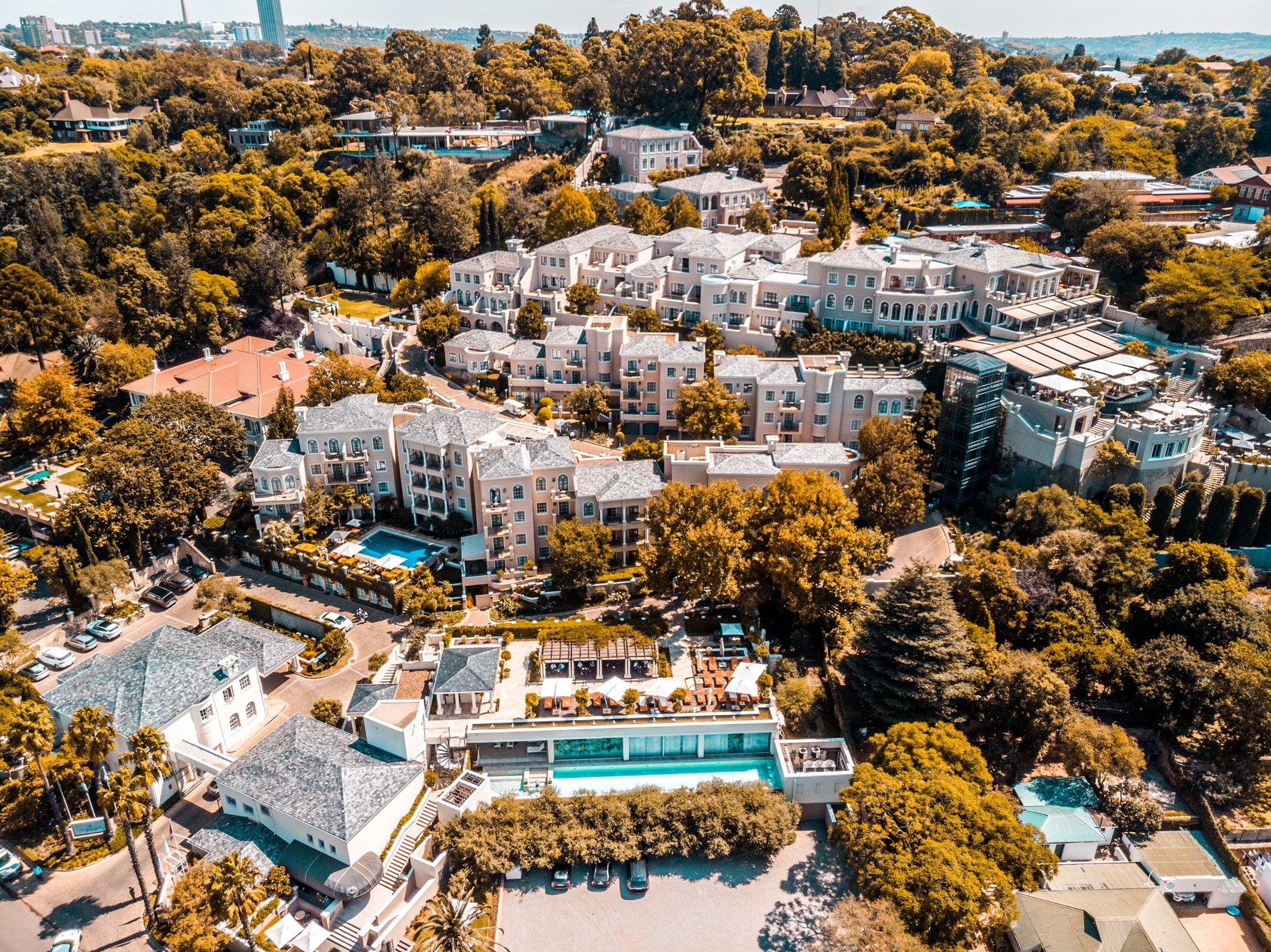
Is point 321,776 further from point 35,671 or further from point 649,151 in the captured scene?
point 649,151

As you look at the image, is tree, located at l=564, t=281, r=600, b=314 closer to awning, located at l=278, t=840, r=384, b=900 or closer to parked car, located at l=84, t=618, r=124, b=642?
parked car, located at l=84, t=618, r=124, b=642

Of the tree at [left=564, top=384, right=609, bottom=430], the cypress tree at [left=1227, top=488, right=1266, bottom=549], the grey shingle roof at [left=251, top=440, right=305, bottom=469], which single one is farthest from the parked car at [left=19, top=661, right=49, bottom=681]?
the cypress tree at [left=1227, top=488, right=1266, bottom=549]

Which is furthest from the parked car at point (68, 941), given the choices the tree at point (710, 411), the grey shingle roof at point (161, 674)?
the tree at point (710, 411)

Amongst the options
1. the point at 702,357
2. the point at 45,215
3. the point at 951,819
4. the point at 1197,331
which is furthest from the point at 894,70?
the point at 951,819

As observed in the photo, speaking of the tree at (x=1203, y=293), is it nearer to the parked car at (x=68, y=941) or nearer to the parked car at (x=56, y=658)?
the parked car at (x=68, y=941)

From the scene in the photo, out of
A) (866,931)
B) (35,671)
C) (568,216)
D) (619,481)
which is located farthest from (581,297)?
(866,931)

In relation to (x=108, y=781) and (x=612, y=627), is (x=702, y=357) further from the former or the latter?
(x=108, y=781)

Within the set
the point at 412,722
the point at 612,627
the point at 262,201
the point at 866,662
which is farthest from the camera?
the point at 262,201
